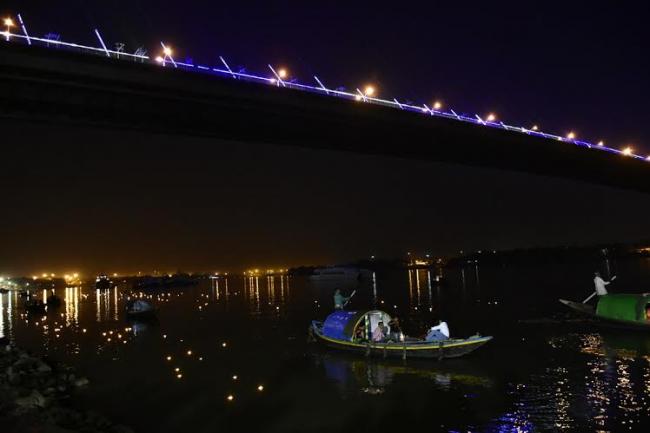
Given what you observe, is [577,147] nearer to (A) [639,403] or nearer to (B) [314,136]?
(B) [314,136]

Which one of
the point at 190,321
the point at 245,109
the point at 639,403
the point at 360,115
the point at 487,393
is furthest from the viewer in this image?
the point at 190,321

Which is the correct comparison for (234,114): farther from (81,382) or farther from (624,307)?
(624,307)

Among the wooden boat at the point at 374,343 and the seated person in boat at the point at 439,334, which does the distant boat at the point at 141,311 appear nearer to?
the wooden boat at the point at 374,343

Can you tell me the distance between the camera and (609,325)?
2877 cm

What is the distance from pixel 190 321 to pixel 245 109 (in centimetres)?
2102

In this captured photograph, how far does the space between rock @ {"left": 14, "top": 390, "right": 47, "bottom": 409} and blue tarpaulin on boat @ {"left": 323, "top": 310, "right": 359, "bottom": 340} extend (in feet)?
42.2

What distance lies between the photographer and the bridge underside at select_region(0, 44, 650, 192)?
93.4 feet

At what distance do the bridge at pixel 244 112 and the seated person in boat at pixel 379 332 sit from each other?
20219 mm

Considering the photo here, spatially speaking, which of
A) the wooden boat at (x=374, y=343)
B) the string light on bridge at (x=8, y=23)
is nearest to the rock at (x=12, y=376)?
the wooden boat at (x=374, y=343)

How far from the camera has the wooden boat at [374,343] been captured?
68.5 feet

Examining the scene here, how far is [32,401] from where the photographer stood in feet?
50.4

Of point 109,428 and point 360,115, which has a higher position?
point 360,115

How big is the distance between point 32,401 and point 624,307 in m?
28.6

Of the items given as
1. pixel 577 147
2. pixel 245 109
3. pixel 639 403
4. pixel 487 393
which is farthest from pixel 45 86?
pixel 577 147
